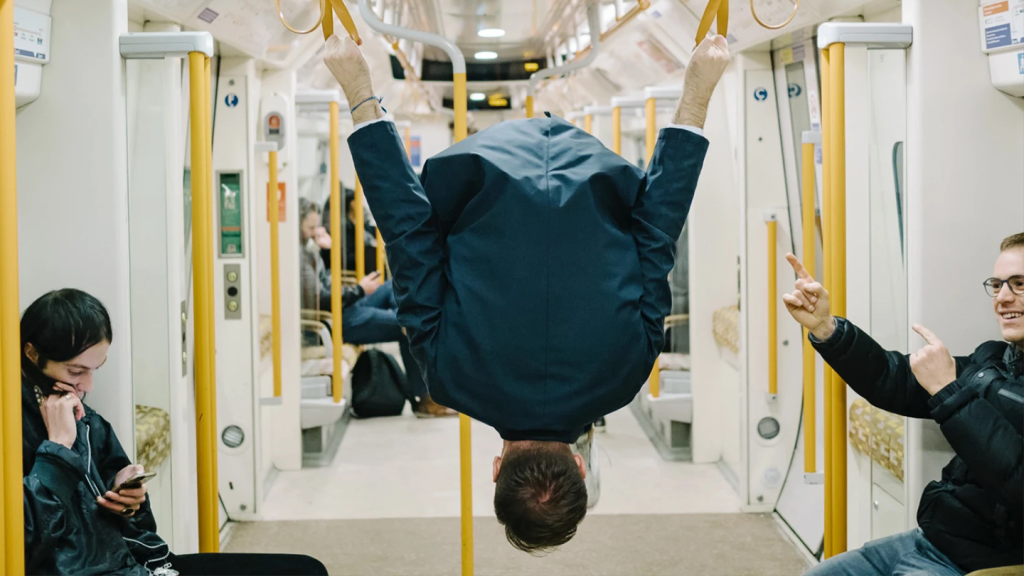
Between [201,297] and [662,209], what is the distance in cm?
154

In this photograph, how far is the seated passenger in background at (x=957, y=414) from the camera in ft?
7.46

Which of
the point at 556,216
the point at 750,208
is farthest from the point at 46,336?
the point at 750,208

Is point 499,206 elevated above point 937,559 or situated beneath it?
elevated above

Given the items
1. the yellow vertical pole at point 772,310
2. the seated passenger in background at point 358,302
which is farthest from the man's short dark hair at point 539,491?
the seated passenger in background at point 358,302

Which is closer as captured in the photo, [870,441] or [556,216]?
[556,216]

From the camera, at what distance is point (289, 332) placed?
5453 millimetres

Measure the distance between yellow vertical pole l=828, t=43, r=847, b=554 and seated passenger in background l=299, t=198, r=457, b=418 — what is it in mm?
2636

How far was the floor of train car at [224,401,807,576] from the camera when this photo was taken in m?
4.21

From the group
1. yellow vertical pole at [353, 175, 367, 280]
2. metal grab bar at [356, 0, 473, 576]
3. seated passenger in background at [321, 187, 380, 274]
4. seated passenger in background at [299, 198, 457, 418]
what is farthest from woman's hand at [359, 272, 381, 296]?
metal grab bar at [356, 0, 473, 576]

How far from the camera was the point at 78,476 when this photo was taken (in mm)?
2436

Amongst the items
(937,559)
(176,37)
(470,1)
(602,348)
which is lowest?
(937,559)

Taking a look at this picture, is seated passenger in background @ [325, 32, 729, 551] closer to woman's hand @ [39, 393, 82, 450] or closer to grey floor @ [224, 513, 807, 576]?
woman's hand @ [39, 393, 82, 450]

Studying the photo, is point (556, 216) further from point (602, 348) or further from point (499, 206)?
point (602, 348)

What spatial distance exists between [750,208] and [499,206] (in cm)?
285
